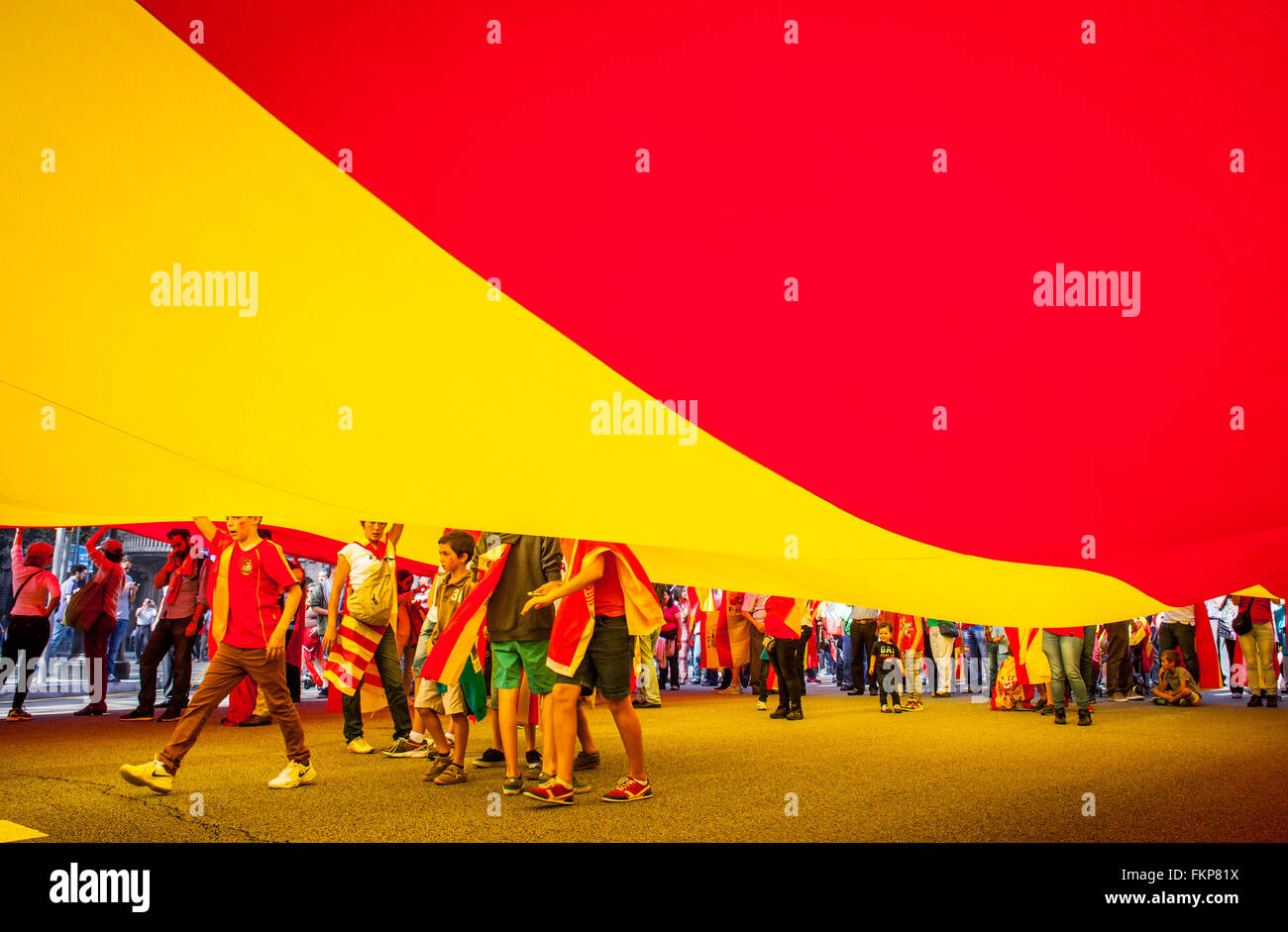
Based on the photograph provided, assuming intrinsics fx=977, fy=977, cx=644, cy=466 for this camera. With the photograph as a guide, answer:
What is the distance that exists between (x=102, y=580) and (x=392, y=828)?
288 inches

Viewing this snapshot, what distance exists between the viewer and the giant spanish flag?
10.3 ft

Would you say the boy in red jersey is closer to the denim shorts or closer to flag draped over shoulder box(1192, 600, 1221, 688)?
the denim shorts

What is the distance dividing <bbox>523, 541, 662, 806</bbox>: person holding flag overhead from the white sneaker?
4.63 ft

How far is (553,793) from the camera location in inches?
199

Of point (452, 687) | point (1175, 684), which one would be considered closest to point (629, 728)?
point (452, 687)

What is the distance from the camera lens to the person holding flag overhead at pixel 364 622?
6930 mm

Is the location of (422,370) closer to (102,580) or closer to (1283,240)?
(1283,240)

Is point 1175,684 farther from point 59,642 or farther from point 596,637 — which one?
point 59,642

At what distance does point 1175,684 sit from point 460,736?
9.22 m

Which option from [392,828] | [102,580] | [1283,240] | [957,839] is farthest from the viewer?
[102,580]

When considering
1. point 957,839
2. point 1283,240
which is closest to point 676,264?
point 1283,240

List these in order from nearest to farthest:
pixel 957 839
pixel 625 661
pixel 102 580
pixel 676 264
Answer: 1. pixel 676 264
2. pixel 957 839
3. pixel 625 661
4. pixel 102 580

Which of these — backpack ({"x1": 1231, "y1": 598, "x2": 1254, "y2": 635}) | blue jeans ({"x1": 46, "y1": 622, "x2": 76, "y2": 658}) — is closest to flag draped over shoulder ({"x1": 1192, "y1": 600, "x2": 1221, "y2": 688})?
backpack ({"x1": 1231, "y1": 598, "x2": 1254, "y2": 635})

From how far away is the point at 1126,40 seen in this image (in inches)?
123
